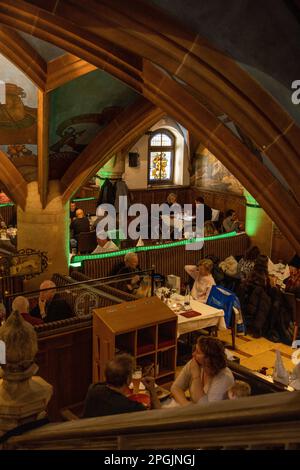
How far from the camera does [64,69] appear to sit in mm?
7305

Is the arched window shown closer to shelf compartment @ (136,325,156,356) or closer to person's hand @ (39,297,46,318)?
person's hand @ (39,297,46,318)

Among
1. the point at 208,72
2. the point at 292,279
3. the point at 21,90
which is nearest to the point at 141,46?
the point at 208,72

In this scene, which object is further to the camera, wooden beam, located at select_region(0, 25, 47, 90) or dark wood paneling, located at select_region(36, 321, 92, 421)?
wooden beam, located at select_region(0, 25, 47, 90)

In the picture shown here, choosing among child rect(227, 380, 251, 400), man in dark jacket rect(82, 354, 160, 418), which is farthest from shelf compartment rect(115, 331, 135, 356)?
man in dark jacket rect(82, 354, 160, 418)

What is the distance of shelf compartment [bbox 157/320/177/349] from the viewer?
20.0 ft

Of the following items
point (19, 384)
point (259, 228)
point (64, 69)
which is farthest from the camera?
point (259, 228)

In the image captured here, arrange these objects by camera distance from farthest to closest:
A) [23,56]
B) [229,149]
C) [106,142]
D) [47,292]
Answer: [106,142]
[23,56]
[47,292]
[229,149]

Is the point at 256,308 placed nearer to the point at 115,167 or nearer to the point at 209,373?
the point at 209,373

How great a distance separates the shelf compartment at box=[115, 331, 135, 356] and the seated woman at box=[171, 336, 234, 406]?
141cm

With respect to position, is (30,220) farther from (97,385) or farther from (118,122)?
(97,385)

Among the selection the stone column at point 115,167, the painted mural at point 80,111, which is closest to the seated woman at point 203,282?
the painted mural at point 80,111

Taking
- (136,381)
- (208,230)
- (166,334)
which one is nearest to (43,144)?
(166,334)

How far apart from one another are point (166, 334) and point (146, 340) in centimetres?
32

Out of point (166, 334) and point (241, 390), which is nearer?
point (241, 390)
